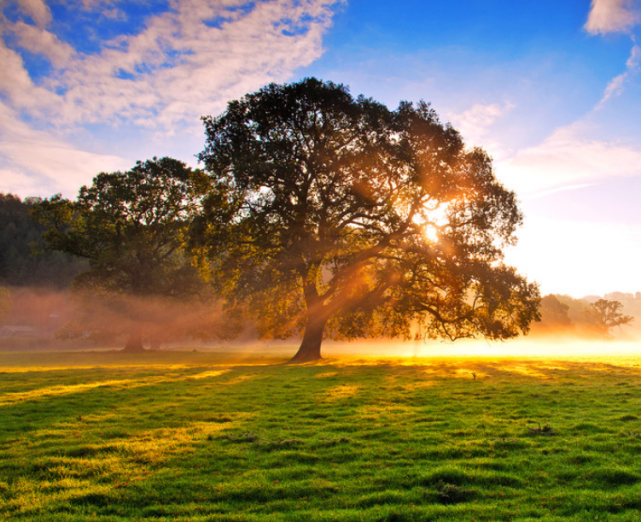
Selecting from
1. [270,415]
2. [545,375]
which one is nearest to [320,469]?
[270,415]

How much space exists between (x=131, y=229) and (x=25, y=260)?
48.8 meters

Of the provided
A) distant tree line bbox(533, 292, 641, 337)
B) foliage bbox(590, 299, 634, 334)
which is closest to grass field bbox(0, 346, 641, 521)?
distant tree line bbox(533, 292, 641, 337)

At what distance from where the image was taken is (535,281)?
26.8 metres

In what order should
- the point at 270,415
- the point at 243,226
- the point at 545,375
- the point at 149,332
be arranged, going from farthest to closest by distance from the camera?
1. the point at 149,332
2. the point at 243,226
3. the point at 545,375
4. the point at 270,415

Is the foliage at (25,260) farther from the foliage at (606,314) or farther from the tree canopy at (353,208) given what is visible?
the foliage at (606,314)

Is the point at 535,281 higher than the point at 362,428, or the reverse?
the point at 535,281

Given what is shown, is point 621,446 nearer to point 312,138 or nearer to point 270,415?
point 270,415

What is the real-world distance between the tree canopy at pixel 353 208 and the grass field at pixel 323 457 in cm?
1462

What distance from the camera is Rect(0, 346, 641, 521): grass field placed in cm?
517

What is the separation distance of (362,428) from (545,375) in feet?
44.4

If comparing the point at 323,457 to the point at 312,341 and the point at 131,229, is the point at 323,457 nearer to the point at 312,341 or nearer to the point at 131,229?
the point at 312,341

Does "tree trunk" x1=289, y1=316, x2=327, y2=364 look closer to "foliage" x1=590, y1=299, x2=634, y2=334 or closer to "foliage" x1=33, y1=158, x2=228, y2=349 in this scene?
"foliage" x1=33, y1=158, x2=228, y2=349

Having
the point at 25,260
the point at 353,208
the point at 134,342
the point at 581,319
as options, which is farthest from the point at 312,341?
the point at 581,319

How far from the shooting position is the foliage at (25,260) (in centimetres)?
7544
